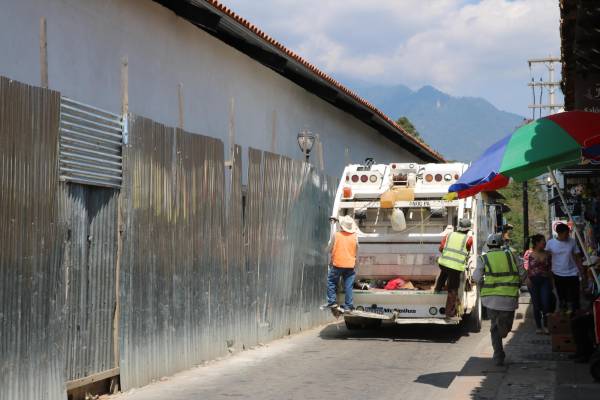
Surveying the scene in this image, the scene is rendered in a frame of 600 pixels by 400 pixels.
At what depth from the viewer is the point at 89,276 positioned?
859 cm

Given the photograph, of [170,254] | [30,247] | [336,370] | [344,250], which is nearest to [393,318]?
[344,250]

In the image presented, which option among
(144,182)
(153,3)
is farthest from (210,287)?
(153,3)

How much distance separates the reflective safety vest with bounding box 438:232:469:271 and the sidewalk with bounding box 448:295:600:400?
1371mm

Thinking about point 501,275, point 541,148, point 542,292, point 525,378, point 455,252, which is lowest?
point 525,378

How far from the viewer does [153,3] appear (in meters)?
13.5

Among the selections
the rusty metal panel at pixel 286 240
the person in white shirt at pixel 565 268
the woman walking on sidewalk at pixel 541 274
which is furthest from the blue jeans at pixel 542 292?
the rusty metal panel at pixel 286 240

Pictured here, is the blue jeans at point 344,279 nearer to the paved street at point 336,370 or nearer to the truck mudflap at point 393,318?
the truck mudflap at point 393,318

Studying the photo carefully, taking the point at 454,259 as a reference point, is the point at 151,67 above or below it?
above

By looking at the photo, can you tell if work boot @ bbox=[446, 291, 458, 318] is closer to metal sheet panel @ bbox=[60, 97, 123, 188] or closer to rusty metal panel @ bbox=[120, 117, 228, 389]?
rusty metal panel @ bbox=[120, 117, 228, 389]

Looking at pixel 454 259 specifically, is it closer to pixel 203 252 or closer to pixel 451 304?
pixel 451 304

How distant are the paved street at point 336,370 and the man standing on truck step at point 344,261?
2.45 ft

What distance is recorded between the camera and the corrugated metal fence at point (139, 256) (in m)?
7.40

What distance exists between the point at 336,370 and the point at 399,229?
13.3ft

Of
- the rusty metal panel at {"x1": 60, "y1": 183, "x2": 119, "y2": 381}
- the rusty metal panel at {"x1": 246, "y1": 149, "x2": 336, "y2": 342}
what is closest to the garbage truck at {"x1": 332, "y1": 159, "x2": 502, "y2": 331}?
the rusty metal panel at {"x1": 246, "y1": 149, "x2": 336, "y2": 342}
